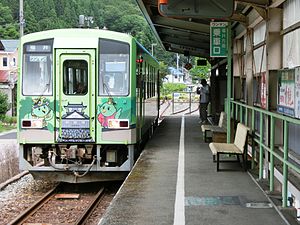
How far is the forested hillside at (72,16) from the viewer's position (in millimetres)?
66688

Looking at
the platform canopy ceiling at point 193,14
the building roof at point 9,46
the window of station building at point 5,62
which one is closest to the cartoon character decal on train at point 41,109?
the platform canopy ceiling at point 193,14

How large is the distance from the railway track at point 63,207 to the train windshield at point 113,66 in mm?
2162

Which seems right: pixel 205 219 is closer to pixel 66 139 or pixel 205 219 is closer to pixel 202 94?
pixel 66 139

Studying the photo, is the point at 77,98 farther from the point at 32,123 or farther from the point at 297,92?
the point at 297,92

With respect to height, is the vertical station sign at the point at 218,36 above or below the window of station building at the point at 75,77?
above

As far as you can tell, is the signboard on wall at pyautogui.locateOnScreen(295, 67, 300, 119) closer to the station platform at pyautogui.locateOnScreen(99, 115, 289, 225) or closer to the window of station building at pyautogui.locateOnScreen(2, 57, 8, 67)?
the station platform at pyautogui.locateOnScreen(99, 115, 289, 225)

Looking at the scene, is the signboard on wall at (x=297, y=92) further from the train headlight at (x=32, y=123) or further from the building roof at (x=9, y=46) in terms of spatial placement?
the building roof at (x=9, y=46)

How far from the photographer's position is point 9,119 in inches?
1297

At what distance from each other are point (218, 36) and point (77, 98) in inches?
139

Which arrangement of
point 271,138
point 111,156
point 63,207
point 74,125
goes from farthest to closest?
point 111,156 → point 74,125 → point 63,207 → point 271,138

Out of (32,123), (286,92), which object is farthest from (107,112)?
(286,92)

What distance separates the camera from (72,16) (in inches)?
3182

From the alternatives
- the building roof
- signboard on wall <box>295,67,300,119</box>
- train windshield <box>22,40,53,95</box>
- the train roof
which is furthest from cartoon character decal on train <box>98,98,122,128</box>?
the building roof

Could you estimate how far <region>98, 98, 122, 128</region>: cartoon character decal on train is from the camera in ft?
33.4
